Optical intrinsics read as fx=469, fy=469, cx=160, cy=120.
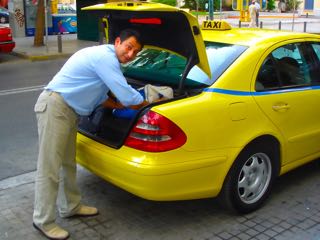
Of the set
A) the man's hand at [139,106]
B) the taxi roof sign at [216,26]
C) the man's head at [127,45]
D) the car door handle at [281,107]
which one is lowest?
the car door handle at [281,107]

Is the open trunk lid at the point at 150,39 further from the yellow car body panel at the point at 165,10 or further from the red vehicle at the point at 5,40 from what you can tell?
the red vehicle at the point at 5,40

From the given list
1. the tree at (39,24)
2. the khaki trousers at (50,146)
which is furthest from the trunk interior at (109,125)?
the tree at (39,24)

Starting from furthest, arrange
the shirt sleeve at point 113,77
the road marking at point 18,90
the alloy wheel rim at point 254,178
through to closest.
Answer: the road marking at point 18,90 → the alloy wheel rim at point 254,178 → the shirt sleeve at point 113,77

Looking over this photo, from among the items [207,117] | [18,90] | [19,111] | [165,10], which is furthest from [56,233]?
[18,90]

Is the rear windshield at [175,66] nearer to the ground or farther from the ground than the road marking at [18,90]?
farther from the ground

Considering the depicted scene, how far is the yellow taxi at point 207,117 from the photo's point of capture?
3451 mm

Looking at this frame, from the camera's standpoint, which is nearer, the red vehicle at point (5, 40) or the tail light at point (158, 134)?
the tail light at point (158, 134)

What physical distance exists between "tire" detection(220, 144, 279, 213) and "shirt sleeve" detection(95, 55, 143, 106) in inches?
41.9

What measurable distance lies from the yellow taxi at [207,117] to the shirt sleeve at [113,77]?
195 millimetres

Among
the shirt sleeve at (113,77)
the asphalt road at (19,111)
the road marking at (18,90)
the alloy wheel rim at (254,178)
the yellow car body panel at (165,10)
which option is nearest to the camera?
the shirt sleeve at (113,77)

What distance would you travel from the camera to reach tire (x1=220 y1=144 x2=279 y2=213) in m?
3.81

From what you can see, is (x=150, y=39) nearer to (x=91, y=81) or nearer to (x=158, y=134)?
(x=91, y=81)

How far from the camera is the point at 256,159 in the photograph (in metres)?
4.01

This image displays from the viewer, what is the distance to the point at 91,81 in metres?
3.47
